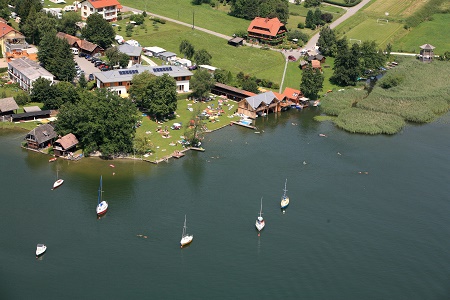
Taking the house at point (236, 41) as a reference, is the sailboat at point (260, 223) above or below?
below

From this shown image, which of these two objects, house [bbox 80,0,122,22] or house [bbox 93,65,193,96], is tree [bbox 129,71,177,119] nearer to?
house [bbox 93,65,193,96]

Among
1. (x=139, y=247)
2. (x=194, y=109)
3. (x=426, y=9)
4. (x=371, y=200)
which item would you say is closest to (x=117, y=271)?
(x=139, y=247)

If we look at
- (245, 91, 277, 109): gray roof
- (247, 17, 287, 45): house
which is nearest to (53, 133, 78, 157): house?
(245, 91, 277, 109): gray roof

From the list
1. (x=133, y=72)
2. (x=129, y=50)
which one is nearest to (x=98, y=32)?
(x=129, y=50)

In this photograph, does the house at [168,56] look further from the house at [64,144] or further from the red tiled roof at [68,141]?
the house at [64,144]

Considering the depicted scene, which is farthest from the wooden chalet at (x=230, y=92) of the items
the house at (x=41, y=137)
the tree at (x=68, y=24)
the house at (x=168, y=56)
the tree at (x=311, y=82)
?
the tree at (x=68, y=24)

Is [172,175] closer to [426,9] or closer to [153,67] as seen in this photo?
[153,67]
